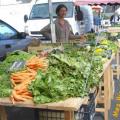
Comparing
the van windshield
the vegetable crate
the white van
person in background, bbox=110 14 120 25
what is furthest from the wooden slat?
person in background, bbox=110 14 120 25

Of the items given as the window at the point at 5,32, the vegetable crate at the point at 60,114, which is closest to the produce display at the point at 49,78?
the vegetable crate at the point at 60,114

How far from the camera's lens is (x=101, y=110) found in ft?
18.9

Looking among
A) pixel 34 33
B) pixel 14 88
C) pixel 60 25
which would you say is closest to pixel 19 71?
pixel 14 88

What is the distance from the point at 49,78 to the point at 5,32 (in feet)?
21.9

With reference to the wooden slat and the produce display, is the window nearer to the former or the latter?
the produce display

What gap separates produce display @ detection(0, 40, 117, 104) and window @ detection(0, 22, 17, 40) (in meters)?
5.47

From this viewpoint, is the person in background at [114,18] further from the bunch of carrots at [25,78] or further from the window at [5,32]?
the bunch of carrots at [25,78]

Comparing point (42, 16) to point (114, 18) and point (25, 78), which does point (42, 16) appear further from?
point (25, 78)

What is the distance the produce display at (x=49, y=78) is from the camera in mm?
3590

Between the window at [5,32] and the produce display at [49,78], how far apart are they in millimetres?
5466

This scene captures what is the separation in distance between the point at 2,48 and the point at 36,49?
364 cm

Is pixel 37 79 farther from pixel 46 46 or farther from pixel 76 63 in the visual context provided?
pixel 46 46

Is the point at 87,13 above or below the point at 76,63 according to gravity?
below

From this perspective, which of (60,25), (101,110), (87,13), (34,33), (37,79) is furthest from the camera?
(87,13)
